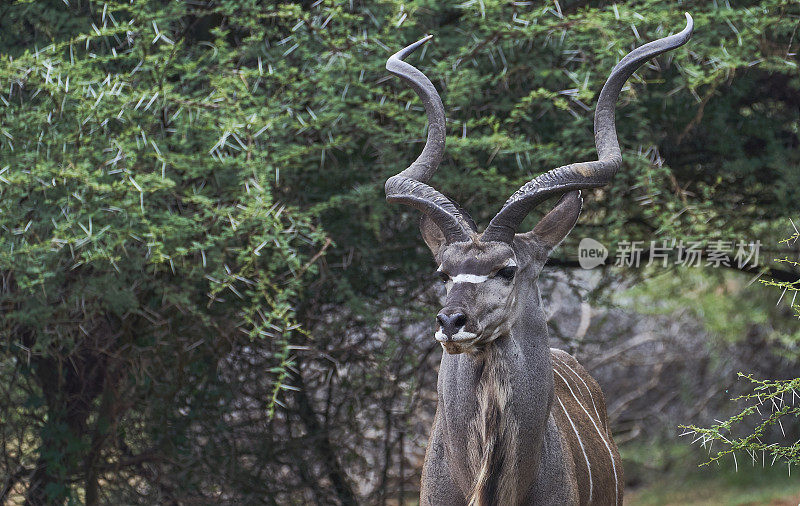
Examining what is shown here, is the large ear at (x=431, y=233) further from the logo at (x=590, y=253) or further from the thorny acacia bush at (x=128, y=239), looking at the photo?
the logo at (x=590, y=253)

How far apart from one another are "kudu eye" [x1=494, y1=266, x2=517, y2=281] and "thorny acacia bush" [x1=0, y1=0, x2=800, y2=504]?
1.70 m

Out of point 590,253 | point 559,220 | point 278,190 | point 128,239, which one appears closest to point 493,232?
point 559,220

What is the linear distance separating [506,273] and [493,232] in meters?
0.14

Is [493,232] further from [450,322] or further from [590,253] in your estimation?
[590,253]

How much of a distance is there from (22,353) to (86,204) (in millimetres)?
1149

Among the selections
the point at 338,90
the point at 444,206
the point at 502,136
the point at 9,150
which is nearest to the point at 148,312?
the point at 9,150

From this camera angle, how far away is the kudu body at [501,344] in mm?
3105

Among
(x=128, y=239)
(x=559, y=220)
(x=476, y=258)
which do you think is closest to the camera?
(x=476, y=258)

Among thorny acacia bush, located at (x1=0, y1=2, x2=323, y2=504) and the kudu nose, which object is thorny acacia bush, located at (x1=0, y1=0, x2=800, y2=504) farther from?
the kudu nose

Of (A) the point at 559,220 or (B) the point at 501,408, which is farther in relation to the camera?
(A) the point at 559,220

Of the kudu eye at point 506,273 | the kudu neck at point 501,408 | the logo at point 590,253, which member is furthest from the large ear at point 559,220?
the logo at point 590,253

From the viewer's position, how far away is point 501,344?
3.17 metres

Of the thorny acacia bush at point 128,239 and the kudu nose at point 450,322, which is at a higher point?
the thorny acacia bush at point 128,239

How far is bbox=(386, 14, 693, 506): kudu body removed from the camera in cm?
311
